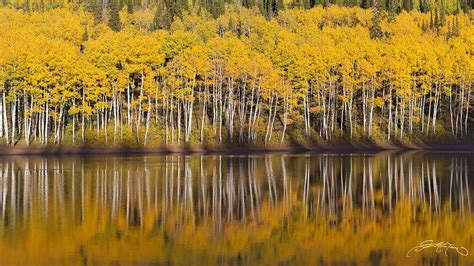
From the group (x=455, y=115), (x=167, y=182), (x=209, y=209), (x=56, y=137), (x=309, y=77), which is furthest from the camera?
(x=455, y=115)

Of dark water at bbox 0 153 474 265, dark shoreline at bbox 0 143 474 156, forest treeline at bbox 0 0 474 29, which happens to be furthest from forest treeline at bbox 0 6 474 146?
forest treeline at bbox 0 0 474 29

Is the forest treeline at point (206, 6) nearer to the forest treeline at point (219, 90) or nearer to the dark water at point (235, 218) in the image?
the forest treeline at point (219, 90)

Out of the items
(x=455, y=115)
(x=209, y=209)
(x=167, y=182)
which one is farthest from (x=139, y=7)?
(x=209, y=209)

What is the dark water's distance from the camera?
71.7 feet

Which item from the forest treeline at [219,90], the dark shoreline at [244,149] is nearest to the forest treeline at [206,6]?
the forest treeline at [219,90]

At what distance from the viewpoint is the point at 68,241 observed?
24.3m

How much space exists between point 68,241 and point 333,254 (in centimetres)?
912

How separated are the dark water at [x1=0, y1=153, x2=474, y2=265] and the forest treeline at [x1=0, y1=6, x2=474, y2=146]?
129 ft

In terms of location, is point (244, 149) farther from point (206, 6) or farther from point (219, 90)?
point (206, 6)

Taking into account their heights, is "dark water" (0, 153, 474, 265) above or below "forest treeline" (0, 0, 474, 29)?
below

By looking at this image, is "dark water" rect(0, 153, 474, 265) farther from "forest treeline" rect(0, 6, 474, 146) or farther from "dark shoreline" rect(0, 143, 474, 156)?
"forest treeline" rect(0, 6, 474, 146)

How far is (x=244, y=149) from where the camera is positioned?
310 ft

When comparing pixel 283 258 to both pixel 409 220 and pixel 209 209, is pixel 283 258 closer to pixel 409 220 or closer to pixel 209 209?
pixel 409 220

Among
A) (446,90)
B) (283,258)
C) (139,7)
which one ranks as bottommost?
(283,258)
